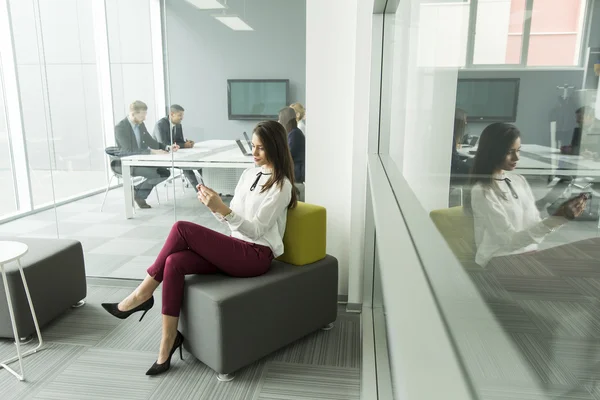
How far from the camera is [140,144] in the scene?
3.36m

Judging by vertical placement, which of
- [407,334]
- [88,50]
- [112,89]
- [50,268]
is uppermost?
[88,50]

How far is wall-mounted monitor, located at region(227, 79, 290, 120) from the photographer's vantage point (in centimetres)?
306

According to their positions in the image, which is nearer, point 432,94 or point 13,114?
point 432,94

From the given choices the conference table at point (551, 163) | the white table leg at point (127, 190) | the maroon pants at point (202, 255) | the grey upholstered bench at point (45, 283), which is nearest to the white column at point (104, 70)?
the white table leg at point (127, 190)

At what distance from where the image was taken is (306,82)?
2771mm

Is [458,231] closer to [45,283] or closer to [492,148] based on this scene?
[492,148]

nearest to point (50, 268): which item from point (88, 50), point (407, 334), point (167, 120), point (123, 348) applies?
point (123, 348)

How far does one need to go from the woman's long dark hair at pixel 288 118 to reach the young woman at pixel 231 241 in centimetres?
60

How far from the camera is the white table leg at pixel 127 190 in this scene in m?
3.46

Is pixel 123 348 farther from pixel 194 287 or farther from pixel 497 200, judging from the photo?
pixel 497 200

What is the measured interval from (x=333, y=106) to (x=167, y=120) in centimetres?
126

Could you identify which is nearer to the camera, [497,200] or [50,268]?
[497,200]

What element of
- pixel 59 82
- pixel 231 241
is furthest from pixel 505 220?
pixel 59 82

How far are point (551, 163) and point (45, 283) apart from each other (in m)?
2.86
